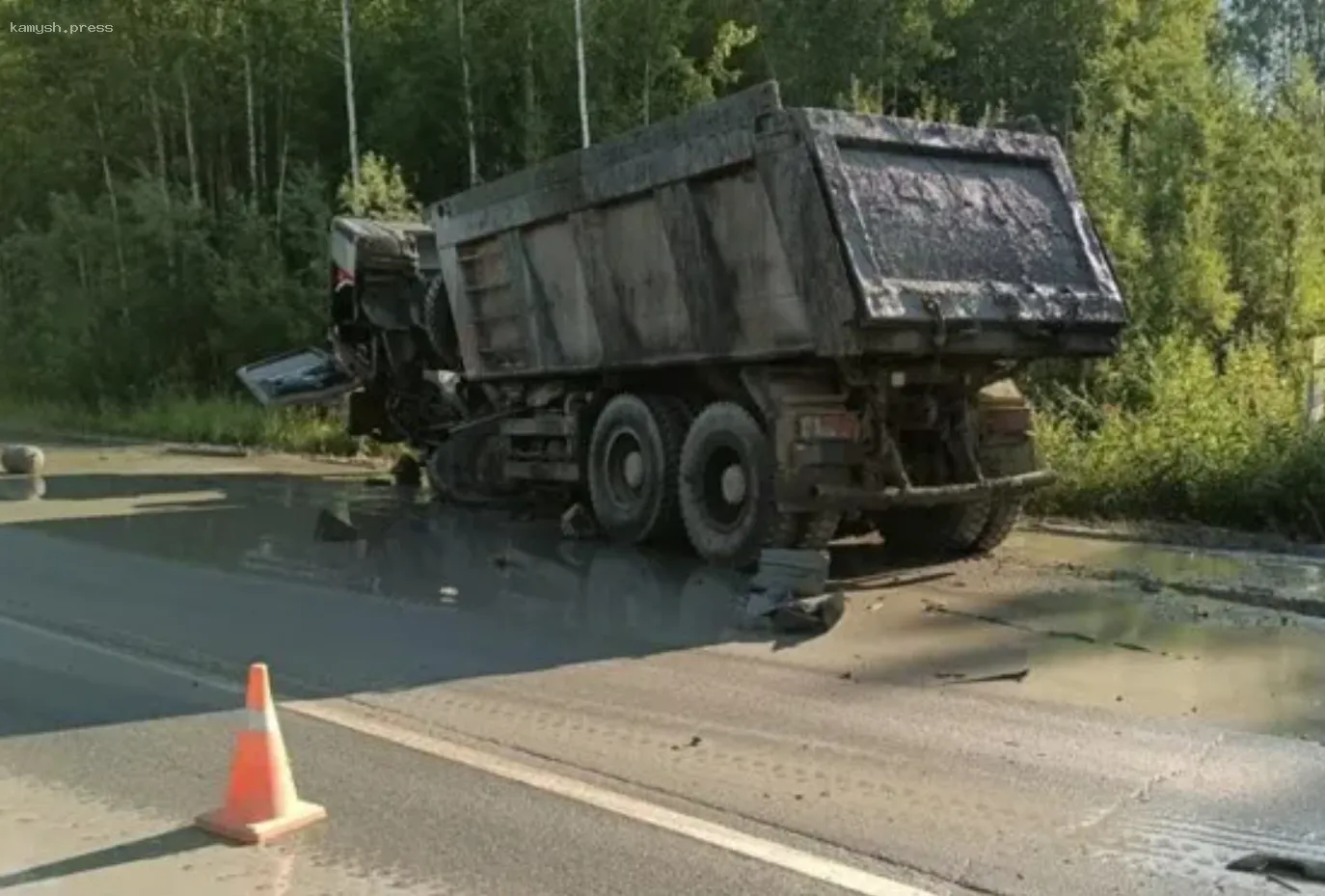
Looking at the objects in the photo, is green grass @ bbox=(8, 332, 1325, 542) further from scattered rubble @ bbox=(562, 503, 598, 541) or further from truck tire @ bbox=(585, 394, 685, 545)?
scattered rubble @ bbox=(562, 503, 598, 541)

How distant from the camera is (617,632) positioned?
802 centimetres

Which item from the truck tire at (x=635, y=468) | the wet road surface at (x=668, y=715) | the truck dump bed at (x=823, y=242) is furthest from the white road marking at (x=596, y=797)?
the truck tire at (x=635, y=468)

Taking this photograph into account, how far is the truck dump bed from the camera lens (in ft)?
29.0

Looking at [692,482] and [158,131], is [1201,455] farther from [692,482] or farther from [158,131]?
[158,131]

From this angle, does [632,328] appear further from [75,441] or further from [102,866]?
[75,441]

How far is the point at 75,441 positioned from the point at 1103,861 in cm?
2254

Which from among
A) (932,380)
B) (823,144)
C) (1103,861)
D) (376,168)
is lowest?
(1103,861)

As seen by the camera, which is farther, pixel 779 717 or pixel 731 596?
pixel 731 596

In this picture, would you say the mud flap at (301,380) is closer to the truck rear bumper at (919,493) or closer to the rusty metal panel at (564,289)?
the rusty metal panel at (564,289)

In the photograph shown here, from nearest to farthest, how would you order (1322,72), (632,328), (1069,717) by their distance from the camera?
(1069,717) → (632,328) → (1322,72)

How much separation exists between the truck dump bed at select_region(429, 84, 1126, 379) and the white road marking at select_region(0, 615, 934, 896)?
3848 millimetres

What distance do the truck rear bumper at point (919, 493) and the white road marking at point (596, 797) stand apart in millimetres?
3704

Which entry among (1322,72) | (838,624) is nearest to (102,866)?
(838,624)

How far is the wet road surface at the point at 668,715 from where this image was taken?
15.1ft
